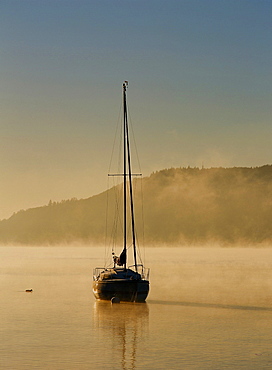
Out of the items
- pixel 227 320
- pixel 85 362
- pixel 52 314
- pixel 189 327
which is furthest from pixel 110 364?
pixel 52 314

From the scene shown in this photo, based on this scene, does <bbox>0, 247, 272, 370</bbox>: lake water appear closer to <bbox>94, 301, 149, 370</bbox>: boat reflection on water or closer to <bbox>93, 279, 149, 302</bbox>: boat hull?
<bbox>94, 301, 149, 370</bbox>: boat reflection on water

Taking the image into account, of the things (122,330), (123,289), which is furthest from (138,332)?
(123,289)

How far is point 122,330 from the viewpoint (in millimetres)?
40281

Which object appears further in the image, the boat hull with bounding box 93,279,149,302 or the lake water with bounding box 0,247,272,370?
the boat hull with bounding box 93,279,149,302

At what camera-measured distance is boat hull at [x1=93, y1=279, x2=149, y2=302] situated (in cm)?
5175

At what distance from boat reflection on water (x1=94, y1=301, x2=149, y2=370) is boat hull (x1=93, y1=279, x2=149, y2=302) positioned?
650 millimetres

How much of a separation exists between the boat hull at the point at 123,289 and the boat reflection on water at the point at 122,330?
25.6 inches

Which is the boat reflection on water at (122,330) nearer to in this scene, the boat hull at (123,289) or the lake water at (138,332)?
the lake water at (138,332)

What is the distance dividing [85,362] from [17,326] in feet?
43.5

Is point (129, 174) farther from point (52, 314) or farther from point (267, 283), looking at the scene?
point (267, 283)

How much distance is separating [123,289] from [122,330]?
11.6 meters

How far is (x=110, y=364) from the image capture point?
29484 millimetres

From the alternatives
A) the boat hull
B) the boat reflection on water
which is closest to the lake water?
the boat reflection on water

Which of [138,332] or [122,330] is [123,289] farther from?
[138,332]
